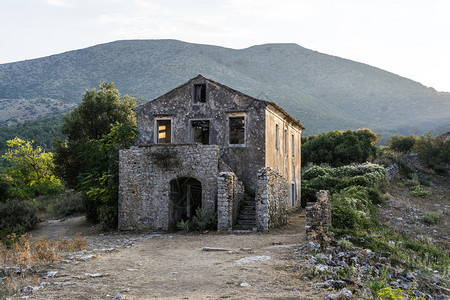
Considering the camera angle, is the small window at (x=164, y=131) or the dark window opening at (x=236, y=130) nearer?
the dark window opening at (x=236, y=130)

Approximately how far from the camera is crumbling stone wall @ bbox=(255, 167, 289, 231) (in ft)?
55.6

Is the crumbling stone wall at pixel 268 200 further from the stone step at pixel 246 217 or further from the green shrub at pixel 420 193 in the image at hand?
the green shrub at pixel 420 193

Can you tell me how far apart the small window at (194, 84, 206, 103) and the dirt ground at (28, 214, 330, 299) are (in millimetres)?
9062

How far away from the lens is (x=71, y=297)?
7227mm

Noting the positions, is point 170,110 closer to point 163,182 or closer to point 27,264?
point 163,182

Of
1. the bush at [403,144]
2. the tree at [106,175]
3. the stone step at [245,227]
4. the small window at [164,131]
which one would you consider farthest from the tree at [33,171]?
the bush at [403,144]

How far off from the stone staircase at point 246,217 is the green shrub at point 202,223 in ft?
3.26

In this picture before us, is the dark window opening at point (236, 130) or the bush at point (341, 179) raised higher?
the dark window opening at point (236, 130)

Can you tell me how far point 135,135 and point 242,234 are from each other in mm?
8431

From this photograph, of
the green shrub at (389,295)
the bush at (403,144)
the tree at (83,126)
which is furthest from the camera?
the bush at (403,144)

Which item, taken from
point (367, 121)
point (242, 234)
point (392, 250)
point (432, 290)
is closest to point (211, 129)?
point (242, 234)

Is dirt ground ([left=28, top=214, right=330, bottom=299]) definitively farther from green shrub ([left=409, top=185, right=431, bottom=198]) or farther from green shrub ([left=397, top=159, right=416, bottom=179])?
green shrub ([left=397, top=159, right=416, bottom=179])

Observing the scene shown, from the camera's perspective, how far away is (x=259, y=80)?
11131 centimetres

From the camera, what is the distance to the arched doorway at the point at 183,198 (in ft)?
60.7
